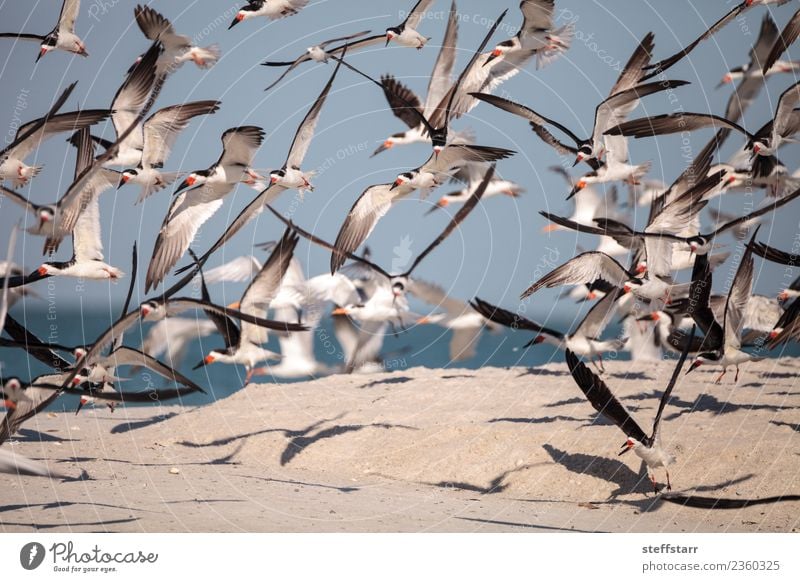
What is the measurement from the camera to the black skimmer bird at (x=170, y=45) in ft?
34.9

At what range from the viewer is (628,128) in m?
10.4

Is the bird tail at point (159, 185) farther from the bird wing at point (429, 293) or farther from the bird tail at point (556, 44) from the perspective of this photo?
the bird tail at point (556, 44)

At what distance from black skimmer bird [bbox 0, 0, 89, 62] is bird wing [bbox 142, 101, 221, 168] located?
114 centimetres

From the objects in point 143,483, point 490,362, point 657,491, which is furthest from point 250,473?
point 490,362

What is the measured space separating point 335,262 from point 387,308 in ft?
6.13

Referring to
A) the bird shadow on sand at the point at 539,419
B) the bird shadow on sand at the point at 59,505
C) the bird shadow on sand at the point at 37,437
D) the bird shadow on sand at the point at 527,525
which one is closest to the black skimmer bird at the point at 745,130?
the bird shadow on sand at the point at 539,419

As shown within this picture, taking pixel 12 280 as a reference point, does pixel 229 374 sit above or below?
below

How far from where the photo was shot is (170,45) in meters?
11.0

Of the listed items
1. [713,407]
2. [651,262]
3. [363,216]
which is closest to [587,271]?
[651,262]

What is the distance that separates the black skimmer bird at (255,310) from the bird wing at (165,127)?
153 centimetres

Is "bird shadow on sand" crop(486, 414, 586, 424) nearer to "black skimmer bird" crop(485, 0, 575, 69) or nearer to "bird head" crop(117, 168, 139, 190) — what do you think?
"black skimmer bird" crop(485, 0, 575, 69)

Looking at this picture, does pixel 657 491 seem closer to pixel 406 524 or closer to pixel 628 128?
pixel 406 524

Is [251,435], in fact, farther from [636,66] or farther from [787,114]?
[787,114]

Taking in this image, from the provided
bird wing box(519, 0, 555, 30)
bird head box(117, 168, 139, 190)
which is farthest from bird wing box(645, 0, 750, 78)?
bird head box(117, 168, 139, 190)
